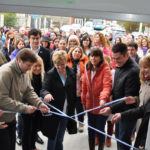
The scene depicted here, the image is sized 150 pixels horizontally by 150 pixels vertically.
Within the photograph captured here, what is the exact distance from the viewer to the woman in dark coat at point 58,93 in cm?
309

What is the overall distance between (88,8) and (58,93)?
6.36ft

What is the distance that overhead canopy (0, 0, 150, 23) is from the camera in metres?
1.25

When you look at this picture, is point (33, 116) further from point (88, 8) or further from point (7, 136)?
point (88, 8)

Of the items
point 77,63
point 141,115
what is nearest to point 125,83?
point 141,115

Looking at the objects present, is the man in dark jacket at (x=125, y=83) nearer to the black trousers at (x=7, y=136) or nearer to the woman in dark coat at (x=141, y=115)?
the woman in dark coat at (x=141, y=115)

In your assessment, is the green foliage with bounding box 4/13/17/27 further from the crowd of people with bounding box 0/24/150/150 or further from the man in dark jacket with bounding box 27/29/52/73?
the crowd of people with bounding box 0/24/150/150

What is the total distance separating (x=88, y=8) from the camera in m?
1.29

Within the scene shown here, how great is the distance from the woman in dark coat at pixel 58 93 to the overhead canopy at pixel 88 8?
5.71ft

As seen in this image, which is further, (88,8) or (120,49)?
Result: (120,49)

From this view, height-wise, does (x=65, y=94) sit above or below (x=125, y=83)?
below

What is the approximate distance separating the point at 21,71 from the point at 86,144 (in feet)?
7.29

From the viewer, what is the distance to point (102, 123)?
331 centimetres

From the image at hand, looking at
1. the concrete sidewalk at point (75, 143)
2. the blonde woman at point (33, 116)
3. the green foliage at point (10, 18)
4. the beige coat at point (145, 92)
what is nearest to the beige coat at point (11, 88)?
the blonde woman at point (33, 116)

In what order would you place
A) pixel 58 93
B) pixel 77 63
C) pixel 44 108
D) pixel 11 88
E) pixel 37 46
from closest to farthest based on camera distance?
pixel 11 88 → pixel 44 108 → pixel 58 93 → pixel 37 46 → pixel 77 63
